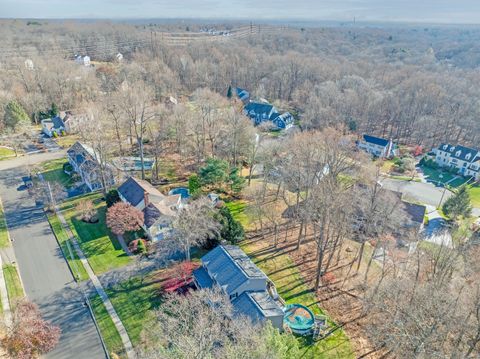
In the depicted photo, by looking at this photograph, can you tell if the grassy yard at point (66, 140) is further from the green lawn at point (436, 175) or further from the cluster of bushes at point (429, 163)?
the cluster of bushes at point (429, 163)

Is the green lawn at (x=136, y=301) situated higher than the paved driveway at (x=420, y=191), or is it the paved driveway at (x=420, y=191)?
the green lawn at (x=136, y=301)

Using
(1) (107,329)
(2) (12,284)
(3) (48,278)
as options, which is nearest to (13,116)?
(2) (12,284)

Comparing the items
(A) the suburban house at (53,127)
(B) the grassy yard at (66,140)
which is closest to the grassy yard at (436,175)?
(B) the grassy yard at (66,140)

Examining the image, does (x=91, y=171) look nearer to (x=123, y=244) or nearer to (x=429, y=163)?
(x=123, y=244)

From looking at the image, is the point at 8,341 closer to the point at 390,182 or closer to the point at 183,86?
the point at 390,182

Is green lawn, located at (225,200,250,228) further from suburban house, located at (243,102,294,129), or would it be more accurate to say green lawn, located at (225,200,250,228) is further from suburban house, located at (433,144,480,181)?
suburban house, located at (433,144,480,181)

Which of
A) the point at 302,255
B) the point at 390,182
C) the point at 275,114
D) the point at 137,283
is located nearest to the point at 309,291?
the point at 302,255

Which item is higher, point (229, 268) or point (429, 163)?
point (229, 268)
